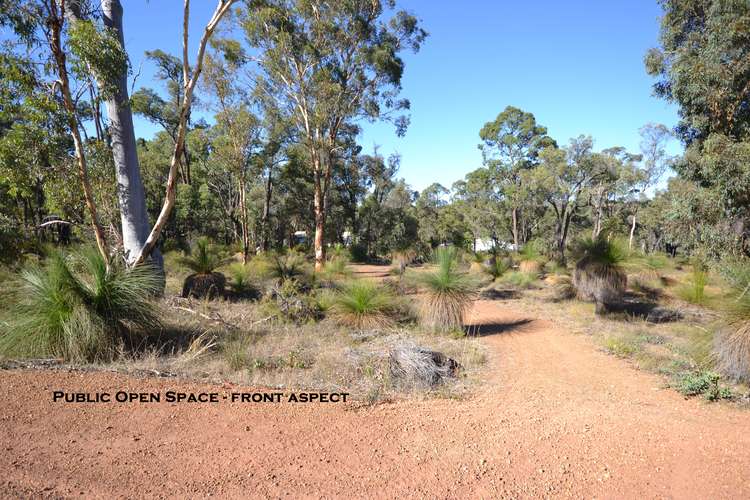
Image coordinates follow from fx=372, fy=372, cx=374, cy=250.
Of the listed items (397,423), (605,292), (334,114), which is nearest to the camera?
(397,423)

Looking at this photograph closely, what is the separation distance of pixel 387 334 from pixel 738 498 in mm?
5237

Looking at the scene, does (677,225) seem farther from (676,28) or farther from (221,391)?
(221,391)

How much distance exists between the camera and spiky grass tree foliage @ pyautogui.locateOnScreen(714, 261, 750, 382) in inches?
185

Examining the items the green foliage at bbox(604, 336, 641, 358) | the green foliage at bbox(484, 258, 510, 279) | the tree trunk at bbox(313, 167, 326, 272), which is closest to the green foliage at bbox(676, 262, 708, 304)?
the green foliage at bbox(604, 336, 641, 358)

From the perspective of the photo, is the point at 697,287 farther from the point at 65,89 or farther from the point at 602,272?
the point at 65,89

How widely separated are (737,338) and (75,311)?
8.38 m

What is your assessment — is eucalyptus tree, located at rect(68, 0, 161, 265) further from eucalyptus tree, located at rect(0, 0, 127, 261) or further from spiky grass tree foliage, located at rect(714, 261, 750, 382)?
spiky grass tree foliage, located at rect(714, 261, 750, 382)

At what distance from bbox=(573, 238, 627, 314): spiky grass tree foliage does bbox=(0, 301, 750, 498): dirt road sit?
5.96 metres

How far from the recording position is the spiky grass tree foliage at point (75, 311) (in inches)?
178

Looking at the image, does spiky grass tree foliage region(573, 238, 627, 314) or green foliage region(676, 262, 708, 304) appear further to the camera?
green foliage region(676, 262, 708, 304)

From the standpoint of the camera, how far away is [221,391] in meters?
3.96

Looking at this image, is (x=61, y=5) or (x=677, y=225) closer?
(x=61, y=5)

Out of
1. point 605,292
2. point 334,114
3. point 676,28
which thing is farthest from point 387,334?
point 334,114

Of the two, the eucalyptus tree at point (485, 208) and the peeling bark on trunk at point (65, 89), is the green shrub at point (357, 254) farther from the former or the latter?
the peeling bark on trunk at point (65, 89)
